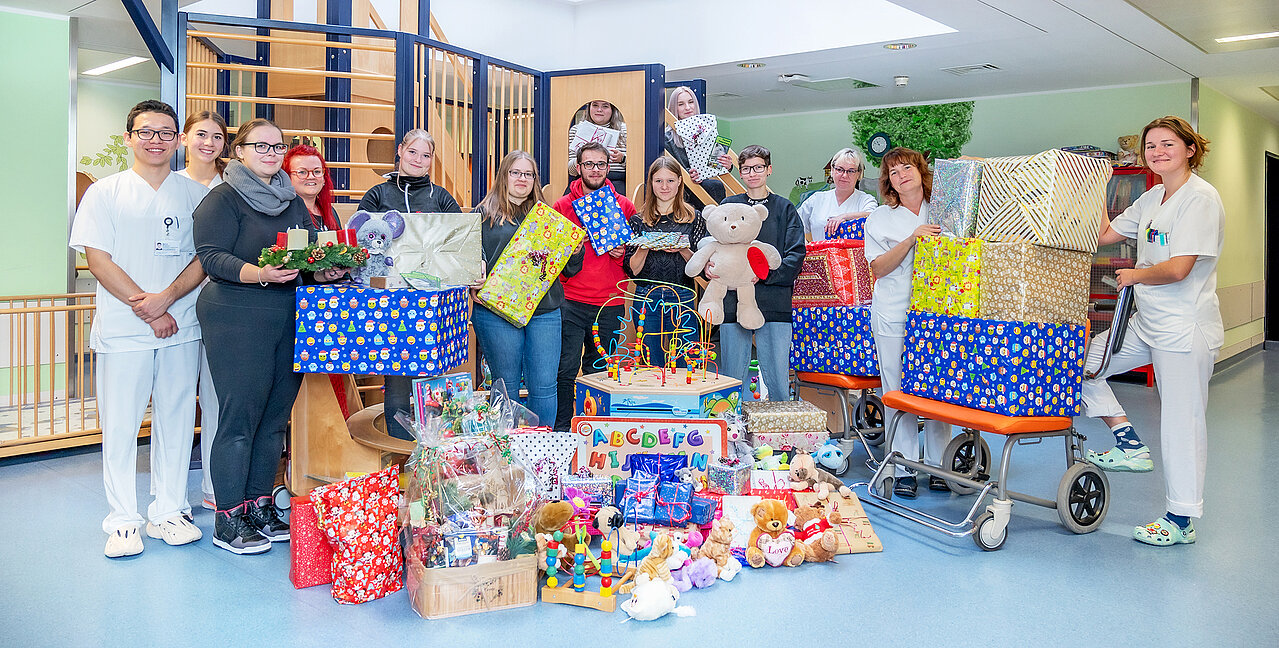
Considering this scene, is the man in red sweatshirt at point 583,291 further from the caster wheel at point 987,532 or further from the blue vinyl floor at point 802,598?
the caster wheel at point 987,532

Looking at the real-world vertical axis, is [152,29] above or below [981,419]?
above

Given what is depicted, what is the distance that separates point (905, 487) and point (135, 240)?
3543 mm

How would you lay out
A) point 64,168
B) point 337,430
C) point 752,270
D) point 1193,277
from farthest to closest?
1. point 64,168
2. point 752,270
3. point 337,430
4. point 1193,277

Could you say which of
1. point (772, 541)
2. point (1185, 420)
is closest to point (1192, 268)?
point (1185, 420)

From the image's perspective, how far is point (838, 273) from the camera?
5016 mm

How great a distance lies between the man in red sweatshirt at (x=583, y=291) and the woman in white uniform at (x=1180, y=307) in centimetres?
240

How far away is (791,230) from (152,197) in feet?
10.1

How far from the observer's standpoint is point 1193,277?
12.2ft

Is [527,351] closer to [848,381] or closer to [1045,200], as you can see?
[848,381]

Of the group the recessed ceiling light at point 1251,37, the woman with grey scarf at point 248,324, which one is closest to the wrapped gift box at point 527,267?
the woman with grey scarf at point 248,324

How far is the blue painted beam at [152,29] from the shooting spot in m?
4.47

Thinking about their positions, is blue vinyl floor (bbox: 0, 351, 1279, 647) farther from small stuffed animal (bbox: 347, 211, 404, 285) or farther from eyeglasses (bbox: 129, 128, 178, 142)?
eyeglasses (bbox: 129, 128, 178, 142)

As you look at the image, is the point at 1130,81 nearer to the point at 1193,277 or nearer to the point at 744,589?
the point at 1193,277

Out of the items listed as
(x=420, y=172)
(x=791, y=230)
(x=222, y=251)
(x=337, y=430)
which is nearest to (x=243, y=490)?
(x=337, y=430)
